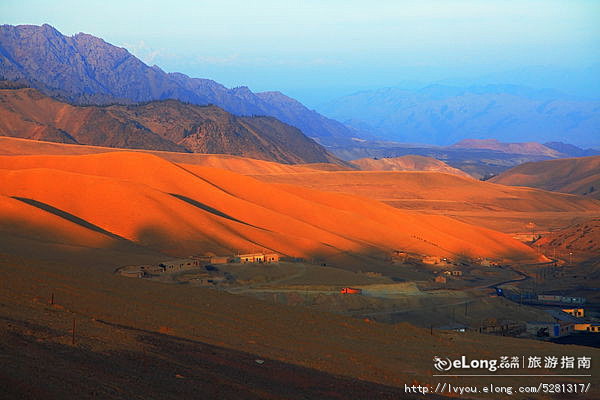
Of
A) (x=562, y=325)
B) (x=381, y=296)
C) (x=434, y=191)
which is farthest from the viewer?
(x=434, y=191)

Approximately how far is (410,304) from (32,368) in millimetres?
34722

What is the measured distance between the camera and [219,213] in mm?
83188

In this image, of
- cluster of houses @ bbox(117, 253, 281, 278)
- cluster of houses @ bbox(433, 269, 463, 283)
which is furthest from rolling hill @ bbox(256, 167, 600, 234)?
cluster of houses @ bbox(117, 253, 281, 278)

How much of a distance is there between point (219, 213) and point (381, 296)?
34603 millimetres

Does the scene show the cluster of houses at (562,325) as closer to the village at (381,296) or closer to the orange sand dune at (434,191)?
the village at (381,296)

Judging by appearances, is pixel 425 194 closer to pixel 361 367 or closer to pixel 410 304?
pixel 410 304

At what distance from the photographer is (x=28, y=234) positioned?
59.4 metres

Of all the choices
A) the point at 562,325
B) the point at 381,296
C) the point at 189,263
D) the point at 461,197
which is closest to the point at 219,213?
the point at 189,263

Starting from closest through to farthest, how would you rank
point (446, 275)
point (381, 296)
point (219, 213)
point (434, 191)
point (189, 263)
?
point (381, 296) → point (189, 263) → point (446, 275) → point (219, 213) → point (434, 191)

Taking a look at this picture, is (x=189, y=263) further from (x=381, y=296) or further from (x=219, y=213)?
(x=219, y=213)

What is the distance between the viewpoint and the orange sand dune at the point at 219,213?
7088 centimetres

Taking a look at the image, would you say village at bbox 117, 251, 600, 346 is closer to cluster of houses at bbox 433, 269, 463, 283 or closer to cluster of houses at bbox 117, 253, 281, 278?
cluster of houses at bbox 117, 253, 281, 278

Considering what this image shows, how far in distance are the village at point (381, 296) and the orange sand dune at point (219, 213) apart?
246 inches

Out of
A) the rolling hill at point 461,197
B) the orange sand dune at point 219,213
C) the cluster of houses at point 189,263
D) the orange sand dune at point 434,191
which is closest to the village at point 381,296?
the cluster of houses at point 189,263
